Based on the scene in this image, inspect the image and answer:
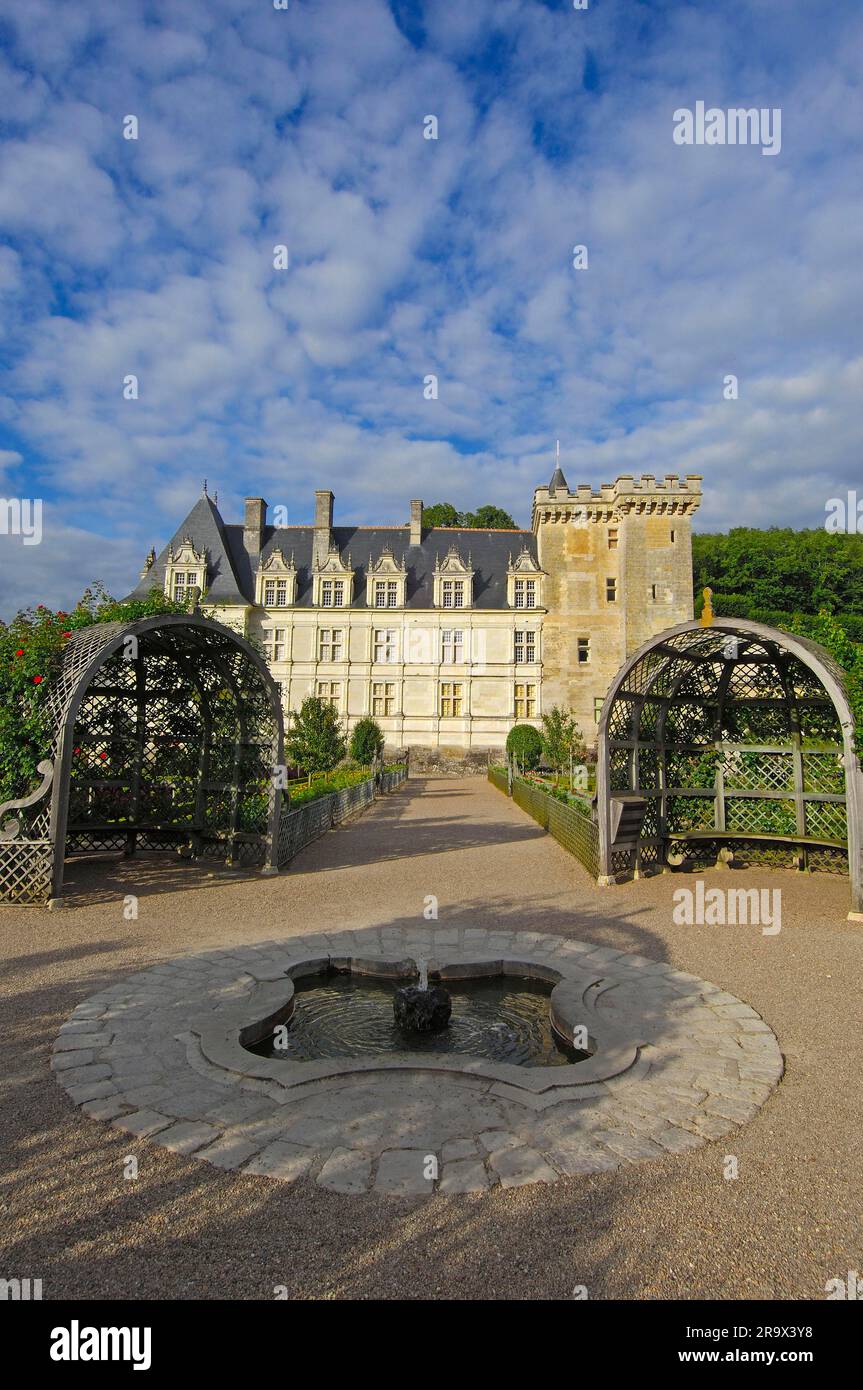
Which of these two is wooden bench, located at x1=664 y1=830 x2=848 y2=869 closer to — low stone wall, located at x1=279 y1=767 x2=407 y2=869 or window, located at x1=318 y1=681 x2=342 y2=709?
low stone wall, located at x1=279 y1=767 x2=407 y2=869

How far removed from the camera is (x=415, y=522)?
4819 cm

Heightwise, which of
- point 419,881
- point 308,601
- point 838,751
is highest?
point 308,601

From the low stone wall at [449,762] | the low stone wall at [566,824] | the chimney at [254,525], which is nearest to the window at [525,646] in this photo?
the low stone wall at [449,762]

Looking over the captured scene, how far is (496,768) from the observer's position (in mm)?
36844

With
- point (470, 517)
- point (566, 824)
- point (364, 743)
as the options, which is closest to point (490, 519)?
point (470, 517)

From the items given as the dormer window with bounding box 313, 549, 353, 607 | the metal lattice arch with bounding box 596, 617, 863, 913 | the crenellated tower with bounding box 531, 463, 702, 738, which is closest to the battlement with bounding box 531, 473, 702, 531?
the crenellated tower with bounding box 531, 463, 702, 738

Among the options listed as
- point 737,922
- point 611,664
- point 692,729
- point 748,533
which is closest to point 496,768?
point 611,664

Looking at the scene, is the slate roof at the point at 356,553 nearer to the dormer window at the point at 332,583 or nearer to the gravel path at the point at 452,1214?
the dormer window at the point at 332,583

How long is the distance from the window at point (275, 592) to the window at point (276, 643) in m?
1.62

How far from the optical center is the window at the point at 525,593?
45031 mm

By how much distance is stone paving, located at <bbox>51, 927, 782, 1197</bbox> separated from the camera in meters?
3.94

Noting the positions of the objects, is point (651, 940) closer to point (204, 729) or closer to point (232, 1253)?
point (232, 1253)
